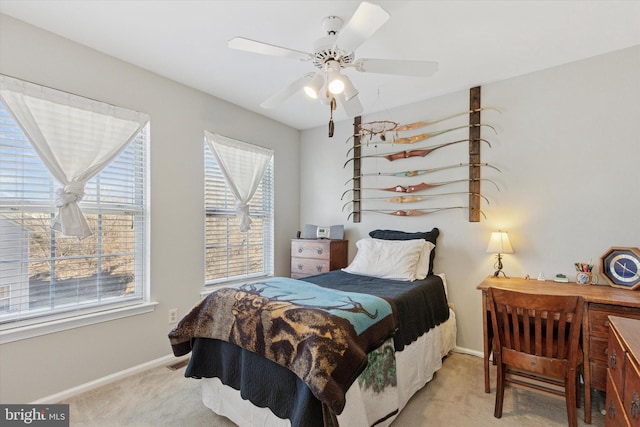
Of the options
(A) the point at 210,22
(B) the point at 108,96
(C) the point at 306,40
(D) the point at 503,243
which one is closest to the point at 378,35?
(C) the point at 306,40

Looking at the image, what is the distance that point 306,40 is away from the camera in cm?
221

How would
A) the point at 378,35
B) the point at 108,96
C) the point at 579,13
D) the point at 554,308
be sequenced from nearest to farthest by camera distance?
1. the point at 554,308
2. the point at 579,13
3. the point at 378,35
4. the point at 108,96

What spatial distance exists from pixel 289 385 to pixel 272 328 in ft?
0.95

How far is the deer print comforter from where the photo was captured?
1402 mm

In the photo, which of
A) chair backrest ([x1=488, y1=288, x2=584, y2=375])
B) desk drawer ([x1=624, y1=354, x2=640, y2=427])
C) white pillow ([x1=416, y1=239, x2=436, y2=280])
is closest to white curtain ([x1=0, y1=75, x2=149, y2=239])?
white pillow ([x1=416, y1=239, x2=436, y2=280])

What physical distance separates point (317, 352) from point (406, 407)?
44.9 inches

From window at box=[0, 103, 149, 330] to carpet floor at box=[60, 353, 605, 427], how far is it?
672 mm

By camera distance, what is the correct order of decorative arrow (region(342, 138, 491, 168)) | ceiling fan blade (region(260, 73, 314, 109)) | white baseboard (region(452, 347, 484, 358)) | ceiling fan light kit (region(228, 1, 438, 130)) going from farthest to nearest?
1. decorative arrow (region(342, 138, 491, 168))
2. white baseboard (region(452, 347, 484, 358))
3. ceiling fan blade (region(260, 73, 314, 109))
4. ceiling fan light kit (region(228, 1, 438, 130))

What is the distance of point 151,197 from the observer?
8.93 ft

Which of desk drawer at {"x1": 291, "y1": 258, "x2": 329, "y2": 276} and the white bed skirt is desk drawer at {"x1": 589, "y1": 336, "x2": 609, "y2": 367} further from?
desk drawer at {"x1": 291, "y1": 258, "x2": 329, "y2": 276}

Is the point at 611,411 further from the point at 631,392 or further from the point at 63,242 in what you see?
the point at 63,242

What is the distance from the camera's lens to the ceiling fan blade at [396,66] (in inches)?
72.3

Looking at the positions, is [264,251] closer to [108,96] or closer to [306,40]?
[108,96]

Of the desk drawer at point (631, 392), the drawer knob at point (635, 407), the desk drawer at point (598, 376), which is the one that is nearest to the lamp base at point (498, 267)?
the desk drawer at point (598, 376)
